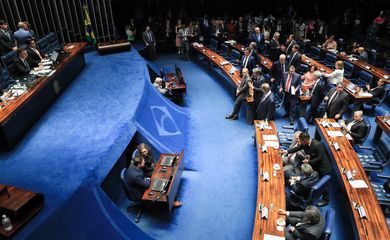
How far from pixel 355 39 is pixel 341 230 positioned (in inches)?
494

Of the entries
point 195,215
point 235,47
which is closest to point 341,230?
point 195,215

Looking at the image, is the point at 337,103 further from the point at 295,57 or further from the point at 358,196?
the point at 358,196

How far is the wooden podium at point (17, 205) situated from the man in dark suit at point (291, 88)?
699 centimetres

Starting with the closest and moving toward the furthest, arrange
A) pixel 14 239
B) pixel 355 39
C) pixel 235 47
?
pixel 14 239 → pixel 235 47 → pixel 355 39

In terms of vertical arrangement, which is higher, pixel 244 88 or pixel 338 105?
pixel 244 88

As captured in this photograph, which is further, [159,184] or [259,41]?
[259,41]

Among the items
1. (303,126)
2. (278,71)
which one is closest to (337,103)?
(303,126)

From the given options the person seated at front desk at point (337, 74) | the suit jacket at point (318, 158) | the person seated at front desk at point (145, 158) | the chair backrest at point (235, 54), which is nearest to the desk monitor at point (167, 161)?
the person seated at front desk at point (145, 158)

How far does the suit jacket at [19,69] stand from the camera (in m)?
8.29

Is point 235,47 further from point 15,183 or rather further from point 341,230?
point 15,183

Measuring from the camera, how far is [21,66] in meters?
8.34

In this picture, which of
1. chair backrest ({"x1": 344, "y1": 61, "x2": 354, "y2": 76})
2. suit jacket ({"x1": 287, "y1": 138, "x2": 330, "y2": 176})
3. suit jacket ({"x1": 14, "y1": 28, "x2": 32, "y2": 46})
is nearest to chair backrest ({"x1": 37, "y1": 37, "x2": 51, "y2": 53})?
suit jacket ({"x1": 14, "y1": 28, "x2": 32, "y2": 46})

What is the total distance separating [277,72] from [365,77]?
270cm

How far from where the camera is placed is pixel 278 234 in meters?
5.21
